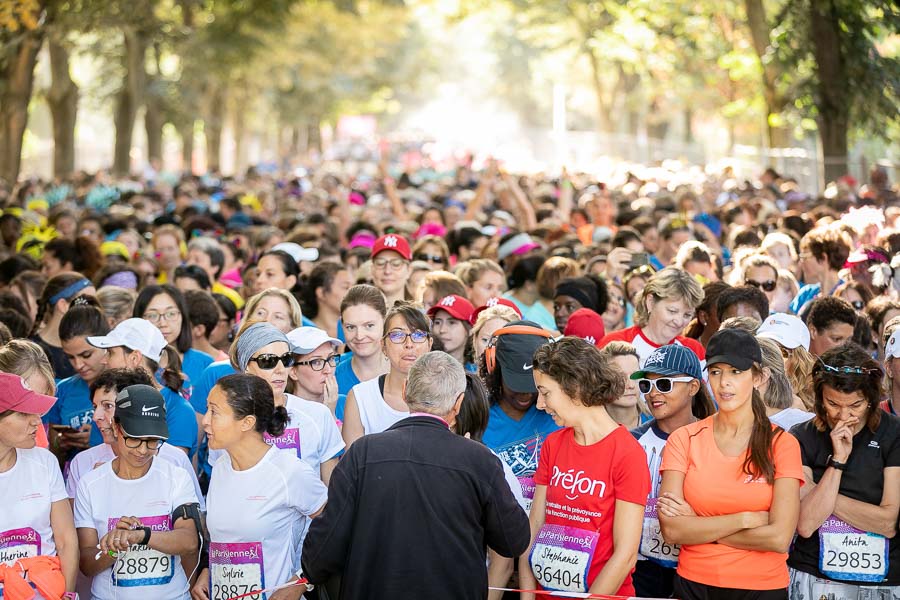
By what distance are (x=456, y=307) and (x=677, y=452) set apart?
2474 millimetres

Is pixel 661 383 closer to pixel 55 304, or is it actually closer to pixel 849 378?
pixel 849 378

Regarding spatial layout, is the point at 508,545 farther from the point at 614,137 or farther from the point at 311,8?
the point at 614,137

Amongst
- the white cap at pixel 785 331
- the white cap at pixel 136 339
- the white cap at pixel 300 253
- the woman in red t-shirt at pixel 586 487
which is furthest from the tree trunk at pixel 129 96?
the woman in red t-shirt at pixel 586 487

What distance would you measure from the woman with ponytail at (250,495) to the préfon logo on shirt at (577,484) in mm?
1110

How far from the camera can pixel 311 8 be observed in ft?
129

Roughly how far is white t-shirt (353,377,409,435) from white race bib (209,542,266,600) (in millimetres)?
878

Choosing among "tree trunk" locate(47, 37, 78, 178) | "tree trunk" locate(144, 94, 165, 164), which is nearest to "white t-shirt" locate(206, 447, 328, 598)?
"tree trunk" locate(47, 37, 78, 178)

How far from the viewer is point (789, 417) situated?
592 centimetres

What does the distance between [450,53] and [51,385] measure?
339 ft

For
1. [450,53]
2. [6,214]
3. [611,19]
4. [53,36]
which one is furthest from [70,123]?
[450,53]

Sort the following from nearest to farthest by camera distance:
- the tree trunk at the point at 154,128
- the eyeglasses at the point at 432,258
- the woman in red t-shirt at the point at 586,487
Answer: the woman in red t-shirt at the point at 586,487
the eyeglasses at the point at 432,258
the tree trunk at the point at 154,128

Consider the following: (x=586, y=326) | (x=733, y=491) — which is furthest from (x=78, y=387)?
(x=733, y=491)

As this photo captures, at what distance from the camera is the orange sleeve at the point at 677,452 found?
17.2 feet

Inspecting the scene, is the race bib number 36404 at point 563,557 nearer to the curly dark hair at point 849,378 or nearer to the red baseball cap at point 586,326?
the curly dark hair at point 849,378
